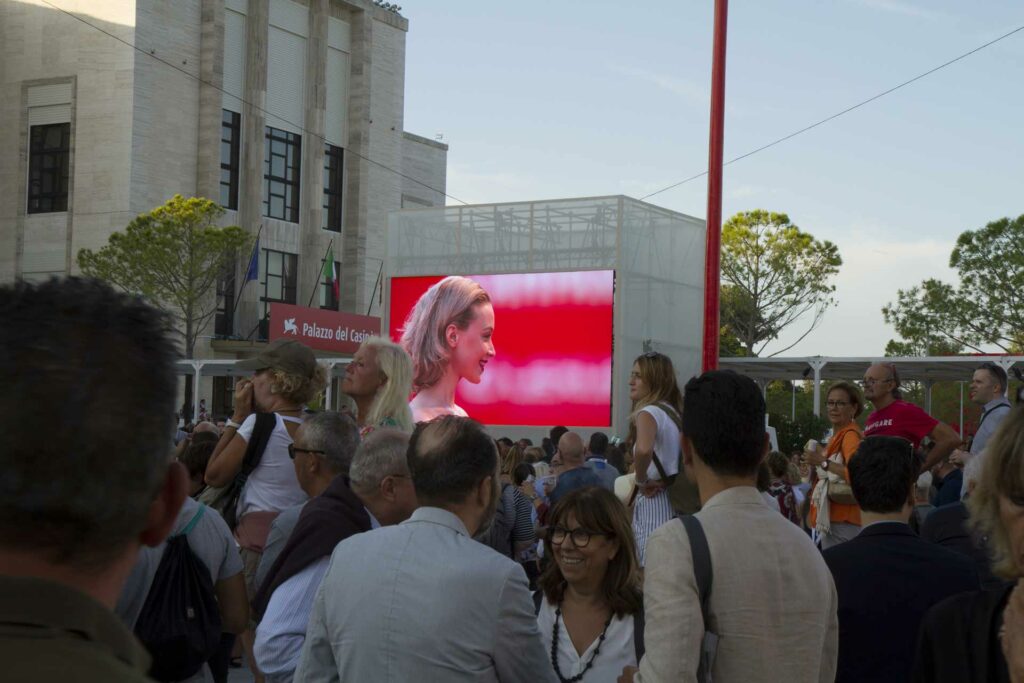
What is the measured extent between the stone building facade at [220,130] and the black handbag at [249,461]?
42.4 m

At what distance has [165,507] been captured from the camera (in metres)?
1.46

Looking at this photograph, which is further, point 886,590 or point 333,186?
point 333,186

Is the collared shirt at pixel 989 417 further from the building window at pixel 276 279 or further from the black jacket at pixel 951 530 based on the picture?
the building window at pixel 276 279

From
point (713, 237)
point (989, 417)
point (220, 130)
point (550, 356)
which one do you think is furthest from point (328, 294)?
point (989, 417)

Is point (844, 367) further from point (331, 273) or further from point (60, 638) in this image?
point (60, 638)

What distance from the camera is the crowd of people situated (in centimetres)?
130

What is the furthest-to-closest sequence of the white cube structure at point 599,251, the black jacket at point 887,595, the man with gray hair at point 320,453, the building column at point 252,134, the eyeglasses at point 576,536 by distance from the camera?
the building column at point 252,134 < the white cube structure at point 599,251 < the man with gray hair at point 320,453 < the eyeglasses at point 576,536 < the black jacket at point 887,595

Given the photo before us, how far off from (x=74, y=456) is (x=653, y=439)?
15.7ft

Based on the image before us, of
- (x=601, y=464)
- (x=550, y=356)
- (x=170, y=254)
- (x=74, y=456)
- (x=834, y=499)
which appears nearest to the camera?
(x=74, y=456)

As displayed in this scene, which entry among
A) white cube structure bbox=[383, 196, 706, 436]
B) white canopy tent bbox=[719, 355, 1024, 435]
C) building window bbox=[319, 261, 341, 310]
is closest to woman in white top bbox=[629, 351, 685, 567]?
white cube structure bbox=[383, 196, 706, 436]

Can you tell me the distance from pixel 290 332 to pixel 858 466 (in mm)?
35793

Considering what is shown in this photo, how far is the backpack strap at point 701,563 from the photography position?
3.12m

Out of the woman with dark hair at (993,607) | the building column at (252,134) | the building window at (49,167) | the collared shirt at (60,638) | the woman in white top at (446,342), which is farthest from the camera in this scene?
the building column at (252,134)

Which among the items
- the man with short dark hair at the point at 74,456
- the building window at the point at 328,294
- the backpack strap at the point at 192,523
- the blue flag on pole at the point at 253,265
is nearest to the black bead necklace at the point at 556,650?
the backpack strap at the point at 192,523
